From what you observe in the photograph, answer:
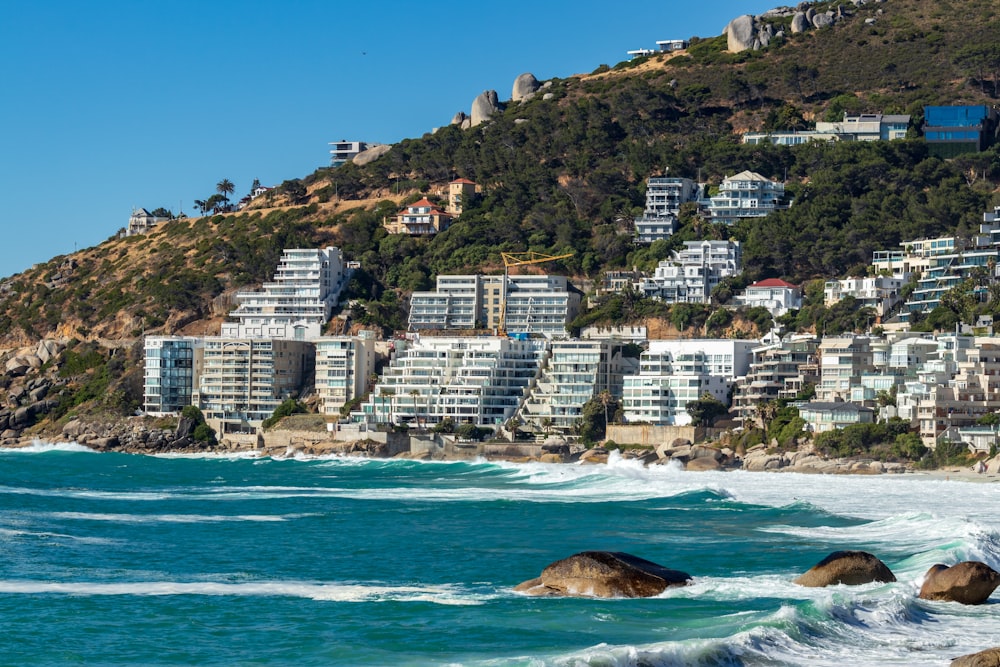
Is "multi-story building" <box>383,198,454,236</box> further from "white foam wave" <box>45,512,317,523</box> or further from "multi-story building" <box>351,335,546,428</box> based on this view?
"white foam wave" <box>45,512,317,523</box>

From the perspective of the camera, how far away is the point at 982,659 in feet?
84.0

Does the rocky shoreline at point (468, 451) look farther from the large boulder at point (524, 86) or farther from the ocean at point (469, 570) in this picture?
the large boulder at point (524, 86)

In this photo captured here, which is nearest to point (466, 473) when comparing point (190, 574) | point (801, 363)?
point (801, 363)

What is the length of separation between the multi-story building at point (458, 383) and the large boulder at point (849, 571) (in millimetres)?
63398

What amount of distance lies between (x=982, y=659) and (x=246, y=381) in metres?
86.4

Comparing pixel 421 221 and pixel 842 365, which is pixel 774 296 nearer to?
pixel 842 365

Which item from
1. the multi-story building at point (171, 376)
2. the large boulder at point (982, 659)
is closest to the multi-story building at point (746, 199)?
the multi-story building at point (171, 376)

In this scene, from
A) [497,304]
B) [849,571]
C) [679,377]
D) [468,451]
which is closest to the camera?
[849,571]

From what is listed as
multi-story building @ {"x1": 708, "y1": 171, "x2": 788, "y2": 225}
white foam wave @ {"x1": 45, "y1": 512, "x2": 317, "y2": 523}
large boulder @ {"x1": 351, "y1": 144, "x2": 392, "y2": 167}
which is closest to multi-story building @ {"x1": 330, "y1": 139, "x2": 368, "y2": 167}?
large boulder @ {"x1": 351, "y1": 144, "x2": 392, "y2": 167}

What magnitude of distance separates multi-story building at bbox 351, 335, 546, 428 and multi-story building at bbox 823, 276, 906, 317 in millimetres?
19118

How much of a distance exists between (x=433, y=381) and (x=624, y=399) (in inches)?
543

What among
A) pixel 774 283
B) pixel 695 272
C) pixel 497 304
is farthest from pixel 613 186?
pixel 774 283

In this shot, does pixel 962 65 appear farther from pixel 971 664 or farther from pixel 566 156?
pixel 971 664

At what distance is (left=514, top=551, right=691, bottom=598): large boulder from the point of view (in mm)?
33938
